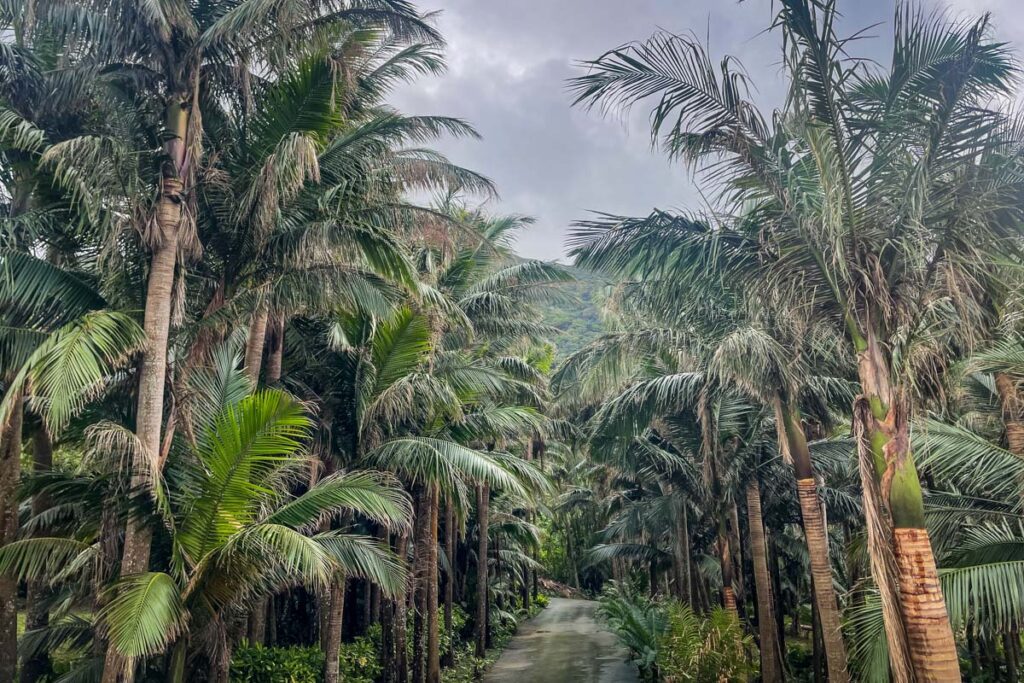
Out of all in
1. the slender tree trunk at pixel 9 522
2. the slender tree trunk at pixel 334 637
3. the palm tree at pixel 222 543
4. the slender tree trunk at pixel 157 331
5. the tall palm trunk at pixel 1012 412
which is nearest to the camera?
the palm tree at pixel 222 543

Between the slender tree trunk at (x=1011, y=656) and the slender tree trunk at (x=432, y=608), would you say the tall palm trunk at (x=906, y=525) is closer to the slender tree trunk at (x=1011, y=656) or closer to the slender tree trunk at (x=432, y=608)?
the slender tree trunk at (x=432, y=608)

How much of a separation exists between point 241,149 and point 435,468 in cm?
472

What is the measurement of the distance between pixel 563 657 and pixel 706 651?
9214 mm

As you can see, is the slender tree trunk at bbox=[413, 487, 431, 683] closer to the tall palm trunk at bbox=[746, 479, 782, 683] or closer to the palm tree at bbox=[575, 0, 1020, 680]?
the tall palm trunk at bbox=[746, 479, 782, 683]

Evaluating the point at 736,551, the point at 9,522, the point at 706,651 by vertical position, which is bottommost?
the point at 706,651

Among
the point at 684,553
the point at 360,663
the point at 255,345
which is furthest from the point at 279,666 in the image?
the point at 684,553

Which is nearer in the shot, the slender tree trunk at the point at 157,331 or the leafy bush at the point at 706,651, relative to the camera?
the slender tree trunk at the point at 157,331

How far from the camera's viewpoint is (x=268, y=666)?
9188 mm

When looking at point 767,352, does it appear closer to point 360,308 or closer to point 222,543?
point 360,308

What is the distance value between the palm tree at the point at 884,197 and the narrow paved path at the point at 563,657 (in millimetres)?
11714

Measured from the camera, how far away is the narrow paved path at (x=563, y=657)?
1548cm

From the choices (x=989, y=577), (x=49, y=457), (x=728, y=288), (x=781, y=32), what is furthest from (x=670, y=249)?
(x=49, y=457)

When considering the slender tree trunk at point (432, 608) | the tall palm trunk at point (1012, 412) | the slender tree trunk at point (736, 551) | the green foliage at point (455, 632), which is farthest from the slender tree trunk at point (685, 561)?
the tall palm trunk at point (1012, 412)

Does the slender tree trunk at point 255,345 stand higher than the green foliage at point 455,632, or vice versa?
the slender tree trunk at point 255,345
